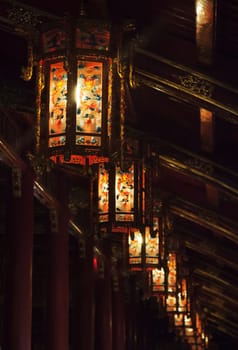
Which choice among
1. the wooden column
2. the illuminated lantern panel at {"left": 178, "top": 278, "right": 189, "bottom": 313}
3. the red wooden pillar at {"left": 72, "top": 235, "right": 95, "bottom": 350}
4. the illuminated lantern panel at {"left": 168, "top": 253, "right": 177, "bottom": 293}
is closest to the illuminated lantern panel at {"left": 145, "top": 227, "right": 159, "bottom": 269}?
the red wooden pillar at {"left": 72, "top": 235, "right": 95, "bottom": 350}

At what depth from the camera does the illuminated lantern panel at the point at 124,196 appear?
10.5 m

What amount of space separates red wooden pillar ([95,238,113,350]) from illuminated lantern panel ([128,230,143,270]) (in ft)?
20.9

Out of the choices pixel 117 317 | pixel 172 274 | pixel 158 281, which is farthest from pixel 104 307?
pixel 158 281

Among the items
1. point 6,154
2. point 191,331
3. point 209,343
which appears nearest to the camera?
point 6,154

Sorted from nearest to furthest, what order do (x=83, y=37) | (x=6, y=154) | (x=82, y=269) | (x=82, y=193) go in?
(x=83, y=37) < (x=6, y=154) < (x=82, y=193) < (x=82, y=269)

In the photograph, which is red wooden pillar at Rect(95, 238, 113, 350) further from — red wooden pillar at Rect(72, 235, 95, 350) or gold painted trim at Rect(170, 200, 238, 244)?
gold painted trim at Rect(170, 200, 238, 244)

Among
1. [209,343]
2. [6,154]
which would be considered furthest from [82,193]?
[209,343]

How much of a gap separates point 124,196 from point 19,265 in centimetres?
Result: 220

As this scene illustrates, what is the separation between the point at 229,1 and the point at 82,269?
1010 centimetres

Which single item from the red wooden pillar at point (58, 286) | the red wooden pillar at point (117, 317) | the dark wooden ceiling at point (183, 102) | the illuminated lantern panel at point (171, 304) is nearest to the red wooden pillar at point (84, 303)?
the dark wooden ceiling at point (183, 102)

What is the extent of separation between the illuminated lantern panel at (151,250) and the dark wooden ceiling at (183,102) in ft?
3.59

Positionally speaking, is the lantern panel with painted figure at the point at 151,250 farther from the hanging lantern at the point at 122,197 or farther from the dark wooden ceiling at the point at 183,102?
the hanging lantern at the point at 122,197

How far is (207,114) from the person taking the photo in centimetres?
1177

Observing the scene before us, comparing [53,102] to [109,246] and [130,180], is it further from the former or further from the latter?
[109,246]
